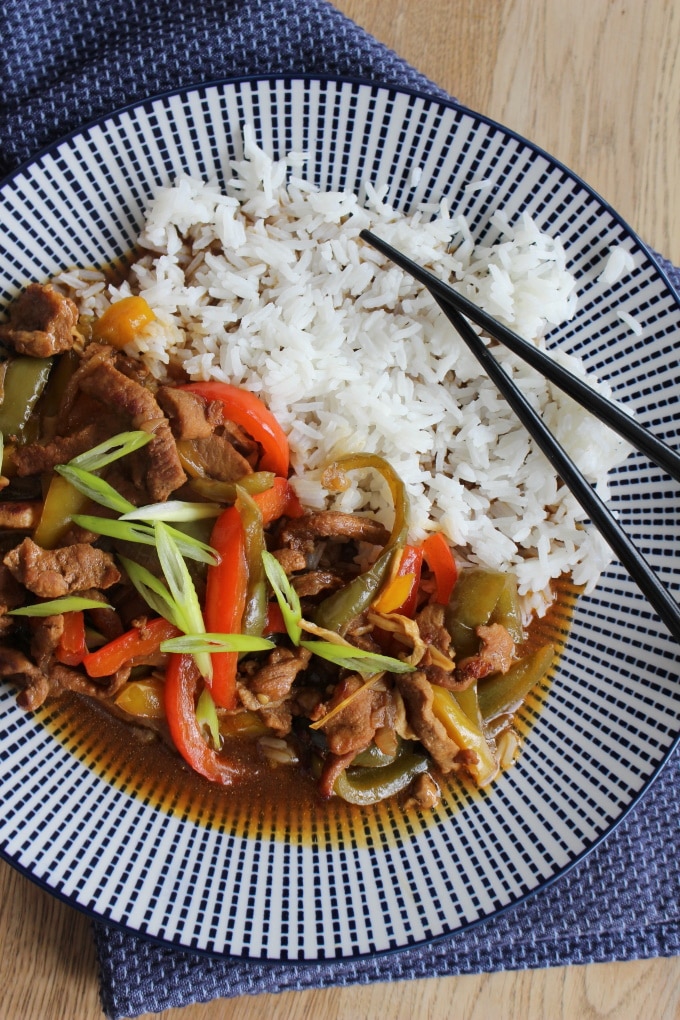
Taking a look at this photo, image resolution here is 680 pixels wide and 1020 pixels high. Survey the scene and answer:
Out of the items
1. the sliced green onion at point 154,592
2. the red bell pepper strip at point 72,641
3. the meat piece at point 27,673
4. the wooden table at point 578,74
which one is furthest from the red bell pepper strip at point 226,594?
the wooden table at point 578,74

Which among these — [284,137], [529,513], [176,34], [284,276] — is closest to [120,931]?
[529,513]

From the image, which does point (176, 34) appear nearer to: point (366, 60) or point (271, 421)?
point (366, 60)

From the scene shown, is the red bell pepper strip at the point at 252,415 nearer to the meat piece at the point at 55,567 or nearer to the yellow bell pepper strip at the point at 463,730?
the meat piece at the point at 55,567

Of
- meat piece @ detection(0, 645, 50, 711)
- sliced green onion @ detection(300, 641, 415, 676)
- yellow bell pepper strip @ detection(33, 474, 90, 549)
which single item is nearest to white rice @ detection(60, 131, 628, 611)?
sliced green onion @ detection(300, 641, 415, 676)

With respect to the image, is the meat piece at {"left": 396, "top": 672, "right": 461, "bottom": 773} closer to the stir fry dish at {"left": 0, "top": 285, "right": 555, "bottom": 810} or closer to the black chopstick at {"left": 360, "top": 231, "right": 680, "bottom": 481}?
the stir fry dish at {"left": 0, "top": 285, "right": 555, "bottom": 810}

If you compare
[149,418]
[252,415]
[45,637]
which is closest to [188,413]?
[149,418]
